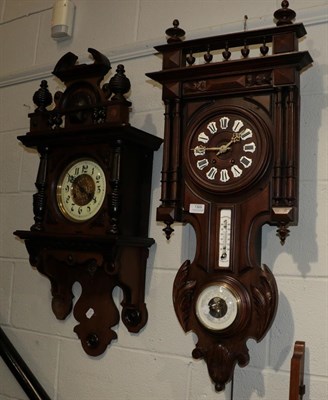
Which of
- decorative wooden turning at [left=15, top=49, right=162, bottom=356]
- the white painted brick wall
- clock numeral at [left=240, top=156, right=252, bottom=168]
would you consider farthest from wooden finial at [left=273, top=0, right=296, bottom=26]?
decorative wooden turning at [left=15, top=49, right=162, bottom=356]

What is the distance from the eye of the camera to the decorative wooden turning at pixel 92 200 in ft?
4.83

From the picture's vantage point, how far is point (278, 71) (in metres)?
1.29

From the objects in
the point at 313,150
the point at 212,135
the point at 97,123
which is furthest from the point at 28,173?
the point at 313,150

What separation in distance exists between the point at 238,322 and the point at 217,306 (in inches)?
2.6

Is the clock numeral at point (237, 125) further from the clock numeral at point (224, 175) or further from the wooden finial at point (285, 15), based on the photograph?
the wooden finial at point (285, 15)

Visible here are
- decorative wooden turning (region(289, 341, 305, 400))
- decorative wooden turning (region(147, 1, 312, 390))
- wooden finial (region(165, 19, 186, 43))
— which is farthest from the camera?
wooden finial (region(165, 19, 186, 43))

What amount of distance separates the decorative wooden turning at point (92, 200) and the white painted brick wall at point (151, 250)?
2.1 inches

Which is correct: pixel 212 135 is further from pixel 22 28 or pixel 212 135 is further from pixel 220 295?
pixel 22 28

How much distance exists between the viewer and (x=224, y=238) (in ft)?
4.38

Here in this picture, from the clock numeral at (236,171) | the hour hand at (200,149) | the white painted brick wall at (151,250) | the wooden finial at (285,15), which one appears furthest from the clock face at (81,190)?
the wooden finial at (285,15)

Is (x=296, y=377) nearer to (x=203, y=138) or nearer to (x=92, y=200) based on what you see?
(x=203, y=138)

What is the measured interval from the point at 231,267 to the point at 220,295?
3.1 inches

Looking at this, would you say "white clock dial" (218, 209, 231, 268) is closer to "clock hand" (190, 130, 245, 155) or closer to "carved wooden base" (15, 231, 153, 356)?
"clock hand" (190, 130, 245, 155)

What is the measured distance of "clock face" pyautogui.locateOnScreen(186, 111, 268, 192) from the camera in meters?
1.31
